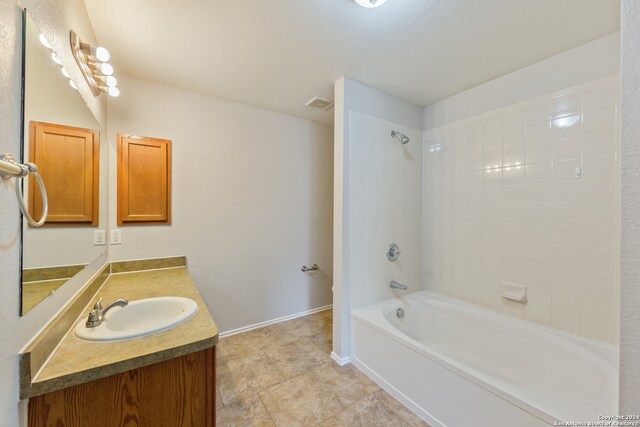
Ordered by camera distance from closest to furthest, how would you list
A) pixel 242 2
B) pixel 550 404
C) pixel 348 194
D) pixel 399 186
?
pixel 550 404 → pixel 242 2 → pixel 348 194 → pixel 399 186

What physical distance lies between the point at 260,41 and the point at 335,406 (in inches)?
95.6

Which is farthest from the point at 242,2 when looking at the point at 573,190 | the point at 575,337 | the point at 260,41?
the point at 575,337

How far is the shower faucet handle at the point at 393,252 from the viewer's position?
7.73 ft

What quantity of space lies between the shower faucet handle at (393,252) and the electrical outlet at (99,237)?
7.26 feet

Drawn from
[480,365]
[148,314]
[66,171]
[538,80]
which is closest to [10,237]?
[66,171]

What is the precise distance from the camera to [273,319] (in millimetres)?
2775

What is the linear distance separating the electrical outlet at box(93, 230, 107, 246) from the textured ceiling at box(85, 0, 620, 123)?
4.13 feet

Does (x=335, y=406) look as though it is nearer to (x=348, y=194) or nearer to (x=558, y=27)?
(x=348, y=194)

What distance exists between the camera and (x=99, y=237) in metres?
1.67

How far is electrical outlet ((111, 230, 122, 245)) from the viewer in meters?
1.96

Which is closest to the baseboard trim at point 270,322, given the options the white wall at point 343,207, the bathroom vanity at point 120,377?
the white wall at point 343,207

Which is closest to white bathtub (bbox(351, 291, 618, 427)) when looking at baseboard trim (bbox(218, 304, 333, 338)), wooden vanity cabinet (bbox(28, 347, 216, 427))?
baseboard trim (bbox(218, 304, 333, 338))

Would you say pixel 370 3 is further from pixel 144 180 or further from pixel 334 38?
pixel 144 180

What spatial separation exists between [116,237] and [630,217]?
2701mm
